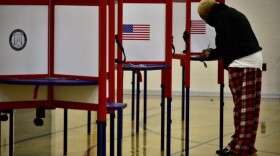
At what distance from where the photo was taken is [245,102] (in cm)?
488

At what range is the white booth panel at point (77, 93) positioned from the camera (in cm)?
330

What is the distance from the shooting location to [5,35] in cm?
342

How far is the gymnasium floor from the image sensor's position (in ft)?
17.6

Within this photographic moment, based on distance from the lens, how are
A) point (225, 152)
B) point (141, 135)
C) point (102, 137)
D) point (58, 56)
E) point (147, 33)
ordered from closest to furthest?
point (102, 137) < point (58, 56) < point (147, 33) < point (225, 152) < point (141, 135)

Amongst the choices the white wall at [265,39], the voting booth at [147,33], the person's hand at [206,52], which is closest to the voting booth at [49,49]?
the voting booth at [147,33]

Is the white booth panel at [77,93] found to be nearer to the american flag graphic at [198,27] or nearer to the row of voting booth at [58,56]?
the row of voting booth at [58,56]

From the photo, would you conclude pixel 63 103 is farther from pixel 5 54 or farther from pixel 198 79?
pixel 198 79

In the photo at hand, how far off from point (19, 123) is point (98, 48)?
395 centimetres

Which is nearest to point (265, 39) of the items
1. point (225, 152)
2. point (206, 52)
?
point (206, 52)

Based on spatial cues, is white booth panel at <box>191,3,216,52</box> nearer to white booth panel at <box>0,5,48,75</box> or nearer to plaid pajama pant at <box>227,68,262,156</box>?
plaid pajama pant at <box>227,68,262,156</box>

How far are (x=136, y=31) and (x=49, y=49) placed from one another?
1475 mm

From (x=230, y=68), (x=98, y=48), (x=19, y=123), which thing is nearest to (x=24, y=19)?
(x=98, y=48)

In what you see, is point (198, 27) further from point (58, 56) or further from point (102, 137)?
point (102, 137)

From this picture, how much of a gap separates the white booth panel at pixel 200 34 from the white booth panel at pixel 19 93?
89.0 inches
